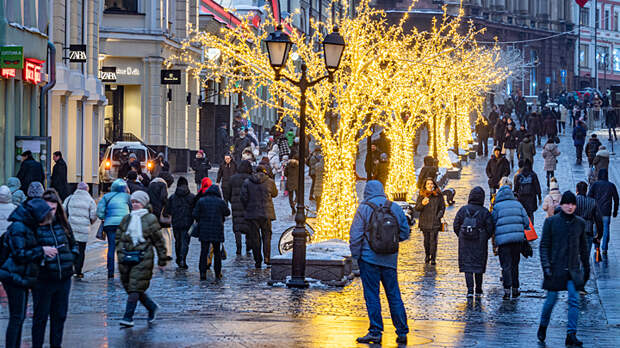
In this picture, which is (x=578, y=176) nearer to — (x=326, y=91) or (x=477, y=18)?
(x=326, y=91)

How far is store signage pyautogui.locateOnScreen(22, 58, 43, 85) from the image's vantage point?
96.6 feet

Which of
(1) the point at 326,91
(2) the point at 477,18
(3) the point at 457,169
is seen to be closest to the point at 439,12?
(2) the point at 477,18

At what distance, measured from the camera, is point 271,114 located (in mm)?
70562

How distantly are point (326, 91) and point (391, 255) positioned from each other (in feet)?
32.2

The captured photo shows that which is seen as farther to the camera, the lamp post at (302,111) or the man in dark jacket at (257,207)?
the man in dark jacket at (257,207)

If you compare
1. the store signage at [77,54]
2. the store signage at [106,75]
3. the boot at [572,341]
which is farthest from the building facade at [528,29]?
the boot at [572,341]

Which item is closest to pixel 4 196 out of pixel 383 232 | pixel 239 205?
pixel 239 205

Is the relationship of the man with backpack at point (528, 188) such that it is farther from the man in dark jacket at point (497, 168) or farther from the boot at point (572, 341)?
the boot at point (572, 341)

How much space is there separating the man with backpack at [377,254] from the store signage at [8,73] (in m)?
16.8

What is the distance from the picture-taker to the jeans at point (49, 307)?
1067cm

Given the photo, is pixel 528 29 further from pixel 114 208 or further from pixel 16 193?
pixel 114 208

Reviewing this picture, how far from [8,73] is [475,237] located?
1494cm

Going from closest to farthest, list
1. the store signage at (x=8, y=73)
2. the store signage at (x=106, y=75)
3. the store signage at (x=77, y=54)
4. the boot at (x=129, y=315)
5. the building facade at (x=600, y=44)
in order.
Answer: the boot at (x=129, y=315) < the store signage at (x=8, y=73) < the store signage at (x=77, y=54) < the store signage at (x=106, y=75) < the building facade at (x=600, y=44)

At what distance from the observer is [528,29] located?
105 m
